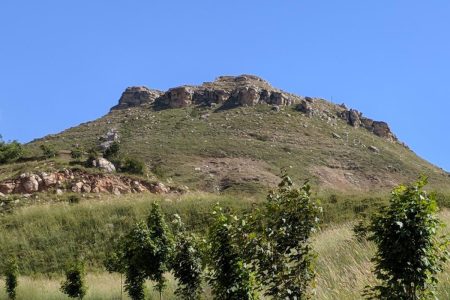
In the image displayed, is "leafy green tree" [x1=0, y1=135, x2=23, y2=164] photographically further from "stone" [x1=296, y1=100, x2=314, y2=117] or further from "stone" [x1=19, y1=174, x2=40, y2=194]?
"stone" [x1=296, y1=100, x2=314, y2=117]

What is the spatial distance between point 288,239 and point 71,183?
110 feet

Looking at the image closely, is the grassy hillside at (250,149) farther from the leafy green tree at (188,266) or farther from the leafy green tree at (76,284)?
the leafy green tree at (188,266)

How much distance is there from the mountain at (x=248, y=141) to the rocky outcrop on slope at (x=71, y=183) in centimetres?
260

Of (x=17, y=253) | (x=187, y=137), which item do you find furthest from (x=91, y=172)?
(x=187, y=137)

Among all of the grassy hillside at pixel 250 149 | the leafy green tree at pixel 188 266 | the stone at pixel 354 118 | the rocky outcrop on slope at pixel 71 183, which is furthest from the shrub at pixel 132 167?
the stone at pixel 354 118

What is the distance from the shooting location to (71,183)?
39.8 metres

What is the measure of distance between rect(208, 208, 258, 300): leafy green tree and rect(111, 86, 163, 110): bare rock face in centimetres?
7847

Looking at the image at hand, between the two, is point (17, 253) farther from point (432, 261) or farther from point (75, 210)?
point (432, 261)

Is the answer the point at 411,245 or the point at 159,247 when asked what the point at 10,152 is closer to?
the point at 159,247

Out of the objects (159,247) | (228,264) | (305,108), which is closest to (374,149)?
(305,108)

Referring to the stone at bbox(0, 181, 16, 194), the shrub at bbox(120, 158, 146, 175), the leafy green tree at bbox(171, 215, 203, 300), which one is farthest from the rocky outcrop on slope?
the leafy green tree at bbox(171, 215, 203, 300)

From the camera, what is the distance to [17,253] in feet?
99.6

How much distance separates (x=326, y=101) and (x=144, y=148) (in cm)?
4399

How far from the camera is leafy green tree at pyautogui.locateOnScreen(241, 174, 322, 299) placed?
Result: 27.2 feet
